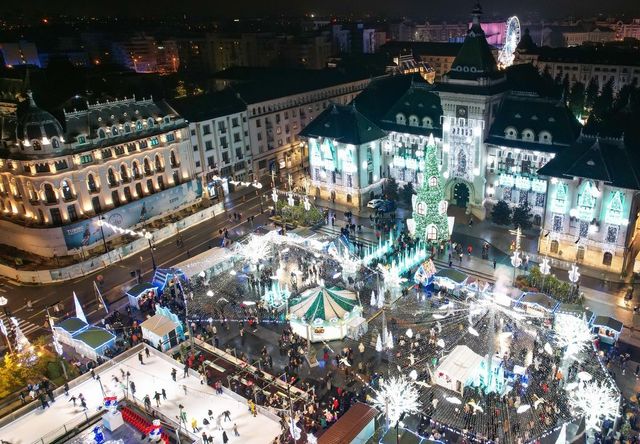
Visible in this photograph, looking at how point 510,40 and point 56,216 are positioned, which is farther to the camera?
point 510,40

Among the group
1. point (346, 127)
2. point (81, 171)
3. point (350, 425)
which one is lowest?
point (350, 425)

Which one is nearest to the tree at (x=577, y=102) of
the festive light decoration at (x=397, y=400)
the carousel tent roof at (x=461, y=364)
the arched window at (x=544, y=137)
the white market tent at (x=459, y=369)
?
the arched window at (x=544, y=137)

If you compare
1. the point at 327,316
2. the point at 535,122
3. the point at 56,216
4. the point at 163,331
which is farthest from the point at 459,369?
the point at 56,216

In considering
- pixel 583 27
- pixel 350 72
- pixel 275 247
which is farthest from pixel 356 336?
pixel 583 27

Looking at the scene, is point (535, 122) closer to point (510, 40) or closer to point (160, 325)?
point (510, 40)

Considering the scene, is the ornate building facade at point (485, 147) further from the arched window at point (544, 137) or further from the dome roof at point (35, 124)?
the dome roof at point (35, 124)

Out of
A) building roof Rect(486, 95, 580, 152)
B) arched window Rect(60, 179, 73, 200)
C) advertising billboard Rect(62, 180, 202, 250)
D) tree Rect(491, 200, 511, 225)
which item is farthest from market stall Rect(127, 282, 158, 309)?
building roof Rect(486, 95, 580, 152)

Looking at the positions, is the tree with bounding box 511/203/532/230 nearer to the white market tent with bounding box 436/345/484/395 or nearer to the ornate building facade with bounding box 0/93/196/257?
the white market tent with bounding box 436/345/484/395
